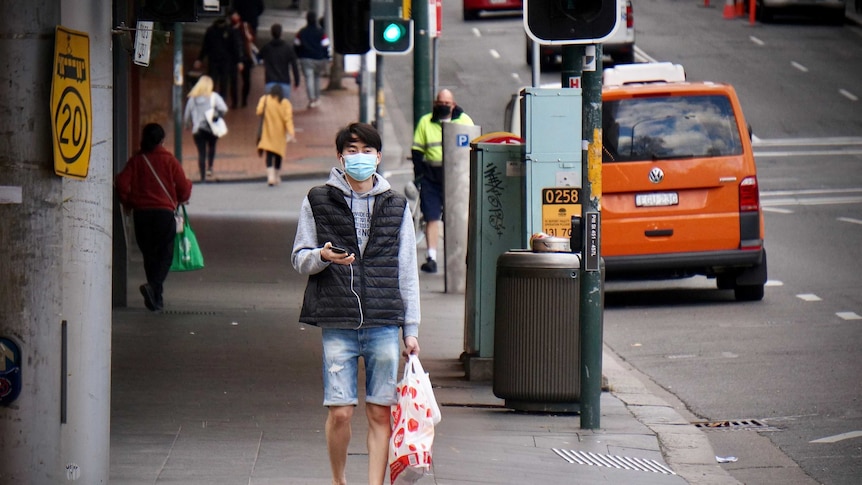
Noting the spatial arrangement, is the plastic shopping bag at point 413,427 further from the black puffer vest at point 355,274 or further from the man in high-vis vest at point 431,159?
the man in high-vis vest at point 431,159

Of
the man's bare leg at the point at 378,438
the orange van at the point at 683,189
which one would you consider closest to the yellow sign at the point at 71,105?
the man's bare leg at the point at 378,438

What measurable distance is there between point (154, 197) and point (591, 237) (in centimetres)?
556

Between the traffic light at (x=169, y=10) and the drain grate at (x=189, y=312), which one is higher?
the traffic light at (x=169, y=10)

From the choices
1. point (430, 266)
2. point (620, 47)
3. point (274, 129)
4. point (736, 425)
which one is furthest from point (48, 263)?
point (620, 47)

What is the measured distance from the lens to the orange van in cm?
1402

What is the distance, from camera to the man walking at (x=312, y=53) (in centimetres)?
3288

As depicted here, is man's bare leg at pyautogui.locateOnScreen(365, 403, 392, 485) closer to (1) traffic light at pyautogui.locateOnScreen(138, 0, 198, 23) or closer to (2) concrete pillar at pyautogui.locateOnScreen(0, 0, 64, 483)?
(2) concrete pillar at pyautogui.locateOnScreen(0, 0, 64, 483)

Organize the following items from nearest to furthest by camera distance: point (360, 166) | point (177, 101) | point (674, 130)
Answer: point (360, 166) < point (674, 130) < point (177, 101)

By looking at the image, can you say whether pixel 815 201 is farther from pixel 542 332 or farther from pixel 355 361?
pixel 355 361

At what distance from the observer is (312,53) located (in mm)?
32781

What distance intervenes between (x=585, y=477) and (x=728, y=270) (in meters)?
7.13

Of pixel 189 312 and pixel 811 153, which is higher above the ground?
pixel 811 153

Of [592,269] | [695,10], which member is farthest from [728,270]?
[695,10]

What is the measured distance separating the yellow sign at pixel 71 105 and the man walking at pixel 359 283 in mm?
1050
